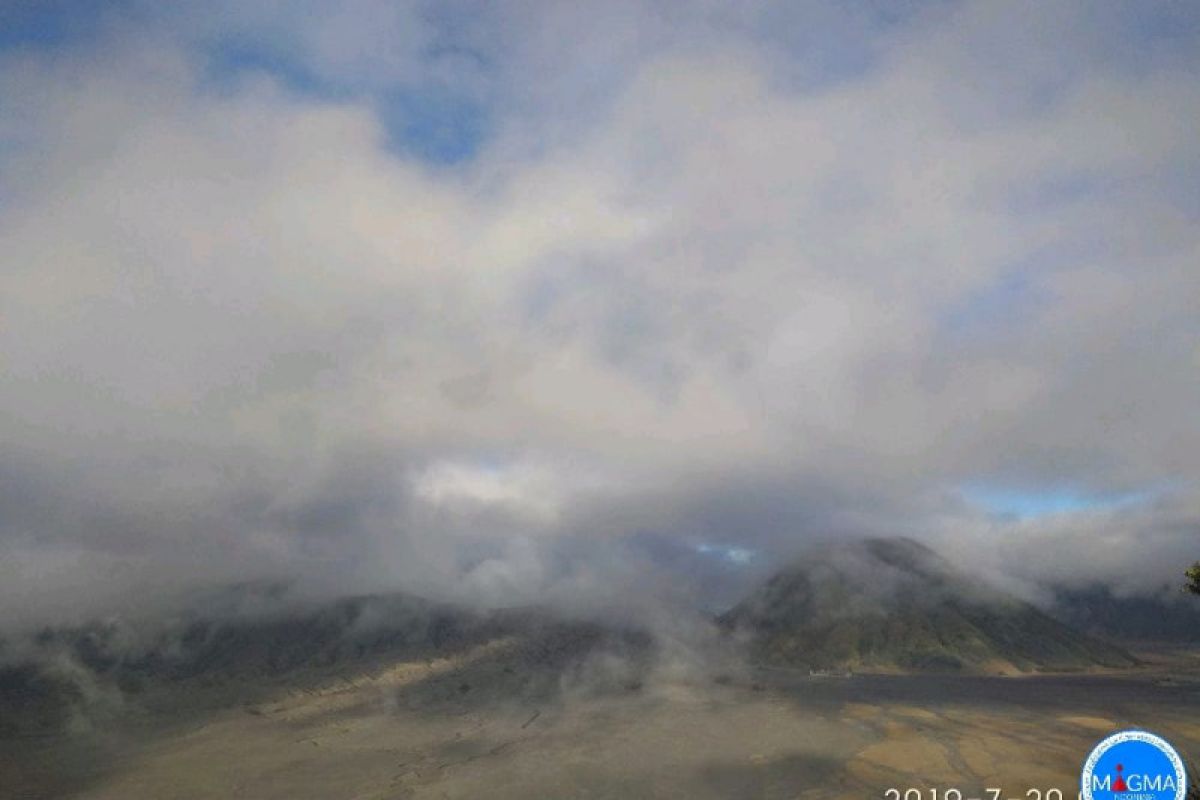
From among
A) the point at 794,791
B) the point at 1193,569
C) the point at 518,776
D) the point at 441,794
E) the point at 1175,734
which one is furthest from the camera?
the point at 1175,734

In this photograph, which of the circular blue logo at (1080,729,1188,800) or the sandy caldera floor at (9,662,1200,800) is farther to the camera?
the sandy caldera floor at (9,662,1200,800)

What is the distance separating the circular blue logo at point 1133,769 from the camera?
19.3 metres

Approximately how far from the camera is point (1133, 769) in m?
19.4

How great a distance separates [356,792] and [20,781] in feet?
353

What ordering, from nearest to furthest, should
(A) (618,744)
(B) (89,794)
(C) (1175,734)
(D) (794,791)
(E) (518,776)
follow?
(D) (794,791) → (E) (518,776) → (B) (89,794) → (C) (1175,734) → (A) (618,744)

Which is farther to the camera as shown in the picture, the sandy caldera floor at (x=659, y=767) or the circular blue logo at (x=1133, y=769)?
the sandy caldera floor at (x=659, y=767)

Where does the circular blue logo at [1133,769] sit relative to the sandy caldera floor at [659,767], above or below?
above

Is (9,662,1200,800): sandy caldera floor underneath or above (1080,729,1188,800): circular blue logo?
underneath

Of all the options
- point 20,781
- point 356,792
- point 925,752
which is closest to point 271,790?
point 356,792

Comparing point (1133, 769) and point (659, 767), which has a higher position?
point (1133, 769)

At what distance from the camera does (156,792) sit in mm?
158500

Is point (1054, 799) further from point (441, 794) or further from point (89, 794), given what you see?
point (89, 794)

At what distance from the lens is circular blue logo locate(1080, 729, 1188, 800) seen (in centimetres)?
1934

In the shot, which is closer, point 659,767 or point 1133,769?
point 1133,769
